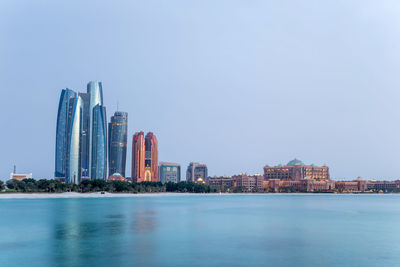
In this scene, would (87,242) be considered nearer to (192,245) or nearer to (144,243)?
(144,243)

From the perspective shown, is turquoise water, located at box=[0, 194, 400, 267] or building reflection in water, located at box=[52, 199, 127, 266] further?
building reflection in water, located at box=[52, 199, 127, 266]

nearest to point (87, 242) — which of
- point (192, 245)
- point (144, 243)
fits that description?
point (144, 243)

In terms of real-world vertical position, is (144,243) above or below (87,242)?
below

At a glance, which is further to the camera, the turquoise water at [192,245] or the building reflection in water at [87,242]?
the building reflection in water at [87,242]

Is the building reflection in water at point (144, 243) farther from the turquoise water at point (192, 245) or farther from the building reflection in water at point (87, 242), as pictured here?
the building reflection in water at point (87, 242)

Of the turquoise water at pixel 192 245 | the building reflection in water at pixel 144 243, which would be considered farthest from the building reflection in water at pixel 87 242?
the building reflection in water at pixel 144 243

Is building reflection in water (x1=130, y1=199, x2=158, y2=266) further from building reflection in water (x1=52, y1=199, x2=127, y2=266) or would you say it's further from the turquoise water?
building reflection in water (x1=52, y1=199, x2=127, y2=266)

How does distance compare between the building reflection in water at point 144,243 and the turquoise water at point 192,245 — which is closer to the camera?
the turquoise water at point 192,245

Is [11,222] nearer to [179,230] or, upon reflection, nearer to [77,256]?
[179,230]

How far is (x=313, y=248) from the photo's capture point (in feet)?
150

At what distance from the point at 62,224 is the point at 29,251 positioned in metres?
27.5

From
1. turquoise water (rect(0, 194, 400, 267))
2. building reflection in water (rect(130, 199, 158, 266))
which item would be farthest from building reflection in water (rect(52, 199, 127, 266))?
building reflection in water (rect(130, 199, 158, 266))

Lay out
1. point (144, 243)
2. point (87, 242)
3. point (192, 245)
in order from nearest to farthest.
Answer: point (192, 245) → point (87, 242) → point (144, 243)

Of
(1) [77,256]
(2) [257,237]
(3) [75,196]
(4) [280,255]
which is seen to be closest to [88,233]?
(1) [77,256]
